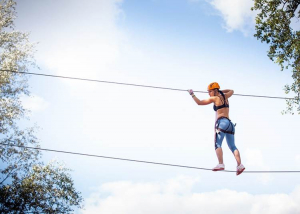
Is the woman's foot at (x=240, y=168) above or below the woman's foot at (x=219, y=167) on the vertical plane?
below

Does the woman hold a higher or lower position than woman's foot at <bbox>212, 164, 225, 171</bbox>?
higher

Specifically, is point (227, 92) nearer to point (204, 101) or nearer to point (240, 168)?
point (204, 101)

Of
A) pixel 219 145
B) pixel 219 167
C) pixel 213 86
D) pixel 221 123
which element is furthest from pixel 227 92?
pixel 219 167

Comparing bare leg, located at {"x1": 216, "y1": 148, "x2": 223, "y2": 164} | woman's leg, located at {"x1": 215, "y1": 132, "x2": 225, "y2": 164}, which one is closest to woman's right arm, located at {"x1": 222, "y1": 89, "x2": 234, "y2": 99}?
woman's leg, located at {"x1": 215, "y1": 132, "x2": 225, "y2": 164}

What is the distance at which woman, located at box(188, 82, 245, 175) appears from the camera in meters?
6.07

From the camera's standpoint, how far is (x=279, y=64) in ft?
33.9

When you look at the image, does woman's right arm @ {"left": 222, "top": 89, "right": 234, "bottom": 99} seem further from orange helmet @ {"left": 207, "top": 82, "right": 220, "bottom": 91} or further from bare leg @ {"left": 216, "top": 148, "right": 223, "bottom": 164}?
bare leg @ {"left": 216, "top": 148, "right": 223, "bottom": 164}

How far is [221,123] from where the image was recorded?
20.0 ft

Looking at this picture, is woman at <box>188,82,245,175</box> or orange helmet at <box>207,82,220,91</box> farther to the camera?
orange helmet at <box>207,82,220,91</box>

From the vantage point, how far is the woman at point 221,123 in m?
6.07

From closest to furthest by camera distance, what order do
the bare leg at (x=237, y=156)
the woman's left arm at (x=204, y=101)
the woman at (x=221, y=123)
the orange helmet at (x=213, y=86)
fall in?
the bare leg at (x=237, y=156) < the woman at (x=221, y=123) < the woman's left arm at (x=204, y=101) < the orange helmet at (x=213, y=86)

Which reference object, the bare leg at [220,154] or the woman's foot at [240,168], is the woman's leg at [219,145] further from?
the woman's foot at [240,168]

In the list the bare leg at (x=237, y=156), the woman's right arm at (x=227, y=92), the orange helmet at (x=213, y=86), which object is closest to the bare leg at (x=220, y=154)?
the bare leg at (x=237, y=156)

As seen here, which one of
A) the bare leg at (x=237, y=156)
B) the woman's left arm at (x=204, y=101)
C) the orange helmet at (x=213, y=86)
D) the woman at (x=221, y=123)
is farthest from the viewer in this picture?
the orange helmet at (x=213, y=86)
